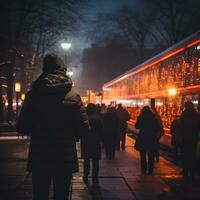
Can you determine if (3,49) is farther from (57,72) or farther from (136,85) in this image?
(57,72)

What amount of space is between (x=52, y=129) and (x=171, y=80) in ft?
41.7

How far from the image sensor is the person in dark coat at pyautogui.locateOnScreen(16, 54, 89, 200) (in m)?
4.01

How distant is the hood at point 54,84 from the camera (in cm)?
403

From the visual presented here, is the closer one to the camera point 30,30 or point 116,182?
point 116,182

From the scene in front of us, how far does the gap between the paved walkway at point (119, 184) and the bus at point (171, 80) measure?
2.84 meters

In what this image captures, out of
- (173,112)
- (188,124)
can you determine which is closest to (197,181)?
(188,124)

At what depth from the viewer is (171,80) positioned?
16.3 m

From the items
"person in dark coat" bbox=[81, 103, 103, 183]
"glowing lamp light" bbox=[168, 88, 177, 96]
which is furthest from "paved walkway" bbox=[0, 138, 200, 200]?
"glowing lamp light" bbox=[168, 88, 177, 96]

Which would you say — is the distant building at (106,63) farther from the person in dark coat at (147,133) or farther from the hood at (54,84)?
the hood at (54,84)

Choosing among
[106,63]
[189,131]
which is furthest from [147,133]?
[106,63]

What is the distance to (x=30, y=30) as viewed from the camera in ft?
80.5

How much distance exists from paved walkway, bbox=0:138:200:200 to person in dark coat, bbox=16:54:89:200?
361cm

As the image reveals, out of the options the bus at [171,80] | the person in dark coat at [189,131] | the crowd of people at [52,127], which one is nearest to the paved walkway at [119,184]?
the person in dark coat at [189,131]

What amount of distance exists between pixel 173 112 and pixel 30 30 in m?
12.4
